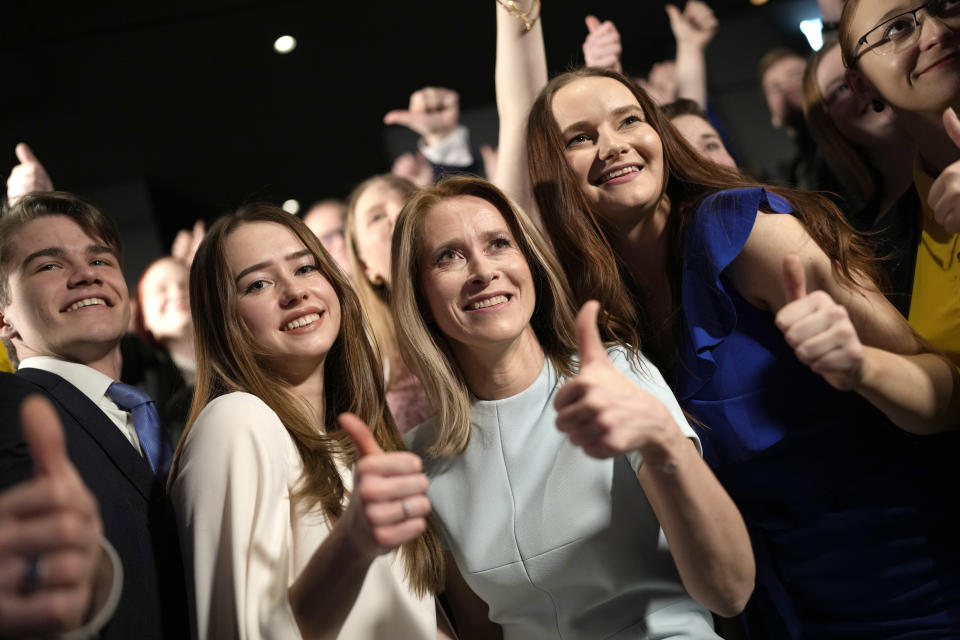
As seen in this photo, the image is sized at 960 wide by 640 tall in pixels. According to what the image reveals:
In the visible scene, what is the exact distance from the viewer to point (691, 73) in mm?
3691

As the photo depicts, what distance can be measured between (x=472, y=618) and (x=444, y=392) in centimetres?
54

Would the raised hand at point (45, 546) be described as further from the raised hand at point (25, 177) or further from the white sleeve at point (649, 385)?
the raised hand at point (25, 177)

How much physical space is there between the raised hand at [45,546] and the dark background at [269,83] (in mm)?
2980

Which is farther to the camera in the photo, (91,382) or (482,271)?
(91,382)

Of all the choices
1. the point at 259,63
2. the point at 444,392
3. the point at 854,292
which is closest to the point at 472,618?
the point at 444,392

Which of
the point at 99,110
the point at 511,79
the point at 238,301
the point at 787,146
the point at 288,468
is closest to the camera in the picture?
the point at 288,468

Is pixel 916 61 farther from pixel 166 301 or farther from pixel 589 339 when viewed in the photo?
pixel 166 301

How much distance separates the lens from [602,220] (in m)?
2.16

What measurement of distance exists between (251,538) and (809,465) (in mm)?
1200

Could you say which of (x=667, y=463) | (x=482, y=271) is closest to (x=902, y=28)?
(x=482, y=271)

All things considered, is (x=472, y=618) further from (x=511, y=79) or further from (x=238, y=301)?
(x=511, y=79)

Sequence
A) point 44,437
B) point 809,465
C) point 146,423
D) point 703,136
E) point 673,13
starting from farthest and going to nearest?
point 673,13, point 703,136, point 146,423, point 809,465, point 44,437

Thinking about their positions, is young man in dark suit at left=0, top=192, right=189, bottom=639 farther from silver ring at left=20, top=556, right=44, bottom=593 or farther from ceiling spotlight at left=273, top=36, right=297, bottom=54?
ceiling spotlight at left=273, top=36, right=297, bottom=54

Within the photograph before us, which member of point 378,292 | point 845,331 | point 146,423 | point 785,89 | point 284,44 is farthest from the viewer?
point 284,44
